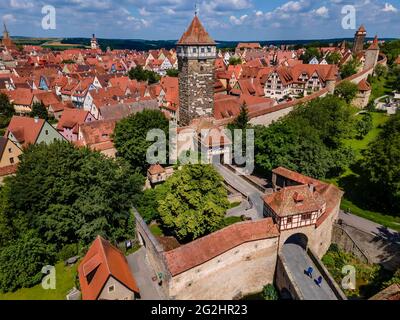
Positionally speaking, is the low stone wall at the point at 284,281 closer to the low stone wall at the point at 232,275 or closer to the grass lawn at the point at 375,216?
the low stone wall at the point at 232,275

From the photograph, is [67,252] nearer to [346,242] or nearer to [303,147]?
[346,242]

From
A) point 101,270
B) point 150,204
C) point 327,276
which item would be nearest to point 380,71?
point 327,276

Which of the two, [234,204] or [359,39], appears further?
[359,39]

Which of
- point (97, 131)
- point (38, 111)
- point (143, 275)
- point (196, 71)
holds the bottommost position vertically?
point (143, 275)

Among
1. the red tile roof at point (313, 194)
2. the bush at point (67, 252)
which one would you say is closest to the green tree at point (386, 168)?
the red tile roof at point (313, 194)

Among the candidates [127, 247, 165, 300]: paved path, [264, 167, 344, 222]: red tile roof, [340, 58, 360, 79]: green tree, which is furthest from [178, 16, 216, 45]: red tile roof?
[340, 58, 360, 79]: green tree

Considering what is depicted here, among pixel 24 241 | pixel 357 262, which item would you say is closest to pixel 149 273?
pixel 24 241

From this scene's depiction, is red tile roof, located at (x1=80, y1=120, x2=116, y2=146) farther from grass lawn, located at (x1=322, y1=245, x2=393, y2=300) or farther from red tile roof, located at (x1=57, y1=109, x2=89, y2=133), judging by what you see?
grass lawn, located at (x1=322, y1=245, x2=393, y2=300)
